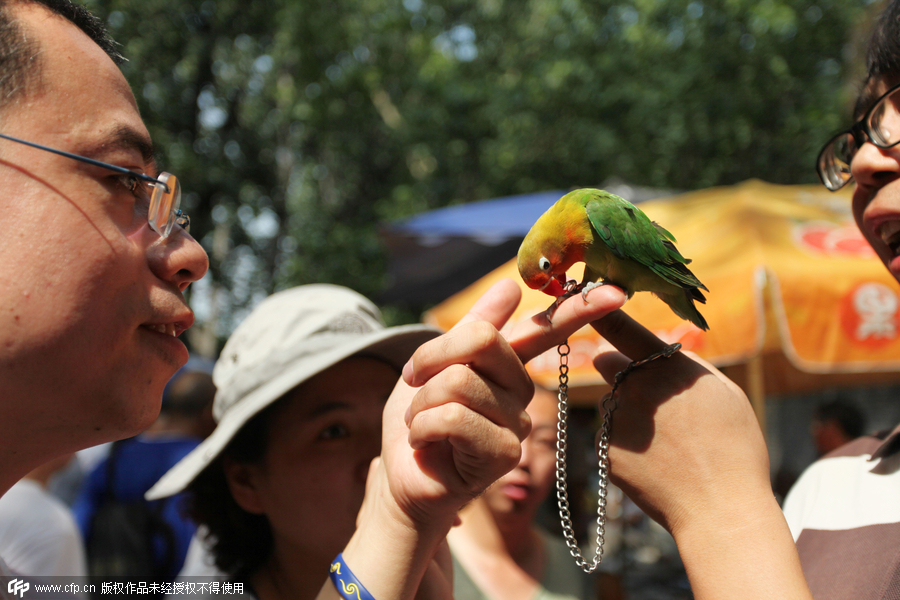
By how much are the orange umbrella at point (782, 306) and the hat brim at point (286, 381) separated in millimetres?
2075

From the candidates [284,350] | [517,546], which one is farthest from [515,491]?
[284,350]

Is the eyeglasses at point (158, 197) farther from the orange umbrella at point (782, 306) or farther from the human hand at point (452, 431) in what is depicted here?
the orange umbrella at point (782, 306)

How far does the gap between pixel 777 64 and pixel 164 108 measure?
14.7m

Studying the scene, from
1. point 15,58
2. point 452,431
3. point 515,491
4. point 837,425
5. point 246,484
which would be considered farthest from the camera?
point 837,425

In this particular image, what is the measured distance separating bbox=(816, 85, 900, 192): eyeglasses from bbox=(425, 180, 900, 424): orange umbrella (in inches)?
79.6

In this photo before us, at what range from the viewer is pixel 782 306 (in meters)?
3.86

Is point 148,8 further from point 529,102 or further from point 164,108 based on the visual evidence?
point 529,102

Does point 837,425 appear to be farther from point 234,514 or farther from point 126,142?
point 126,142

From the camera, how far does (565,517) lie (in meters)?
1.33

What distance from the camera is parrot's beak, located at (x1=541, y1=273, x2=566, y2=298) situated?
1.68m

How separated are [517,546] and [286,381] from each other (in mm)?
1724

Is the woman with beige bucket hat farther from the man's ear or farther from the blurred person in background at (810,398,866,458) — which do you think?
the blurred person in background at (810,398,866,458)

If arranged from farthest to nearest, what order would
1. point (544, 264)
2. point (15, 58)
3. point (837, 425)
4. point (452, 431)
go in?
1. point (837, 425)
2. point (544, 264)
3. point (15, 58)
4. point (452, 431)

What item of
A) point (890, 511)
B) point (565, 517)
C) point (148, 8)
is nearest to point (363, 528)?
point (565, 517)
